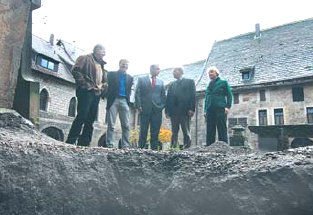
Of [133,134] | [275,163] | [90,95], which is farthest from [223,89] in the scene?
[133,134]

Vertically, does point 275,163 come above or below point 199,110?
below

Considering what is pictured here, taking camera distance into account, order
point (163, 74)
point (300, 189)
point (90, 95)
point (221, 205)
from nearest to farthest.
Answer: point (300, 189) < point (221, 205) < point (90, 95) < point (163, 74)

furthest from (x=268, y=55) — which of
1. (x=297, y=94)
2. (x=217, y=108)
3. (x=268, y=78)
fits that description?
(x=217, y=108)

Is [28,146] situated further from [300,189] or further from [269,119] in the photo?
[269,119]

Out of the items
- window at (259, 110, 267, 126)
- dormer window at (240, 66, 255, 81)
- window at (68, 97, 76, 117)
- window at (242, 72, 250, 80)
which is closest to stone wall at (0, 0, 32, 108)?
window at (68, 97, 76, 117)

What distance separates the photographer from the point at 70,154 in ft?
6.66

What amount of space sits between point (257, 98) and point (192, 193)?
19.4 meters

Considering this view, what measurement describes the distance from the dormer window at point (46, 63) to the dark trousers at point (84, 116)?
16440 millimetres

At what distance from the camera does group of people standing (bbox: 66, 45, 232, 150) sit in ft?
14.0

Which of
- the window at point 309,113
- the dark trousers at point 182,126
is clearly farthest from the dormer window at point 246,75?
the dark trousers at point 182,126

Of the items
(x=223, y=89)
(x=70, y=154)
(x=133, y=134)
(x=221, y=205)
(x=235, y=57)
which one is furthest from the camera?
(x=235, y=57)

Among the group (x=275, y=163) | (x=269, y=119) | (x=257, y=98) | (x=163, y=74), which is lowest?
(x=275, y=163)

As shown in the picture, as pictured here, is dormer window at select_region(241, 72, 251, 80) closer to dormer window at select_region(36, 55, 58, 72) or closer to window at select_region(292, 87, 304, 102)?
window at select_region(292, 87, 304, 102)

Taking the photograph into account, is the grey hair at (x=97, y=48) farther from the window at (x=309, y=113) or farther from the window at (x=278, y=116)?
the window at (x=278, y=116)
